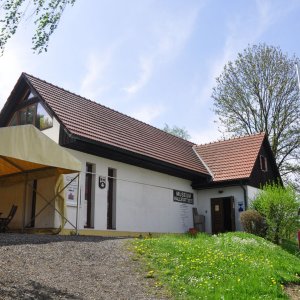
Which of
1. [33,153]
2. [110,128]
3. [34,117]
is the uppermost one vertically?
[34,117]

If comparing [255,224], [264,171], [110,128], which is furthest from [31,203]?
[264,171]

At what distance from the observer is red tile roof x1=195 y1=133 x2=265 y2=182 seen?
72.1ft

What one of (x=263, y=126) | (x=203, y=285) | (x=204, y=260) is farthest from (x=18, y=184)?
(x=263, y=126)

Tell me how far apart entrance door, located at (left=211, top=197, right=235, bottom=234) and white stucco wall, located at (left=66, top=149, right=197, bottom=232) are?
47.8 inches

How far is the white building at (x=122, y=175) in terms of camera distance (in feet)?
53.4

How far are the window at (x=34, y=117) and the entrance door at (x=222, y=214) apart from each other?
9.49m

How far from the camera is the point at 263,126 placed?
3247 cm

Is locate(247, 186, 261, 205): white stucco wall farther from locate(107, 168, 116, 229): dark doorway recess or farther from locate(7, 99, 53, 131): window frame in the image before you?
locate(7, 99, 53, 131): window frame

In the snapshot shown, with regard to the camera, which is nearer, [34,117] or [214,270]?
[214,270]

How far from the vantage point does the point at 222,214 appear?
21.8 m

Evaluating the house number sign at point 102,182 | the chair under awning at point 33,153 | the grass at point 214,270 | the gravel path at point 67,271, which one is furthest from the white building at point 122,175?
the grass at point 214,270

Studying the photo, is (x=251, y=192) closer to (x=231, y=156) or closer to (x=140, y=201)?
(x=231, y=156)

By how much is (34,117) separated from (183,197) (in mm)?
8229

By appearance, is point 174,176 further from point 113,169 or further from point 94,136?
point 94,136
